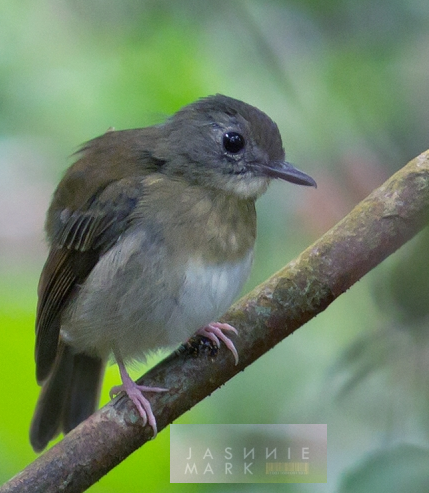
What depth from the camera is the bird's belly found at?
1.94 meters

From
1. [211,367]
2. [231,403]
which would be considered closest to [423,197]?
[211,367]

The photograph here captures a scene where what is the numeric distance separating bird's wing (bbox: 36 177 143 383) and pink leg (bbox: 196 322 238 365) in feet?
1.13

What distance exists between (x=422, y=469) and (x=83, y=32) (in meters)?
1.63

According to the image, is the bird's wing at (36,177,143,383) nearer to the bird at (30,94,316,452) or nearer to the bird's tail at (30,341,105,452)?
the bird at (30,94,316,452)

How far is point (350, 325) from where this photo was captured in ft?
6.97

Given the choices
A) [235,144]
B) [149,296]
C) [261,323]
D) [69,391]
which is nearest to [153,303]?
[149,296]

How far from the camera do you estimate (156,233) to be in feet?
6.36

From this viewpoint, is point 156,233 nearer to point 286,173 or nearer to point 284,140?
point 286,173

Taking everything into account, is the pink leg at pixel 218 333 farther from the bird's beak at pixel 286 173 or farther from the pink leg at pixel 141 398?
the bird's beak at pixel 286 173

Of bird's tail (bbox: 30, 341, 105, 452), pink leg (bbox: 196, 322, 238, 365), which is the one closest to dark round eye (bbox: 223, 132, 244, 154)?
pink leg (bbox: 196, 322, 238, 365)

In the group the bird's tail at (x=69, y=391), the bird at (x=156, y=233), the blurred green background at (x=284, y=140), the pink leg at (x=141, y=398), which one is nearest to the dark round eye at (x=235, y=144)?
the bird at (x=156, y=233)

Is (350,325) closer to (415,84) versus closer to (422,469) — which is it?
(415,84)

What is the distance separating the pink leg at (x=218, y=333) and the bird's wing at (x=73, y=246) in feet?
1.13

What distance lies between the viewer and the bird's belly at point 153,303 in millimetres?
1936
